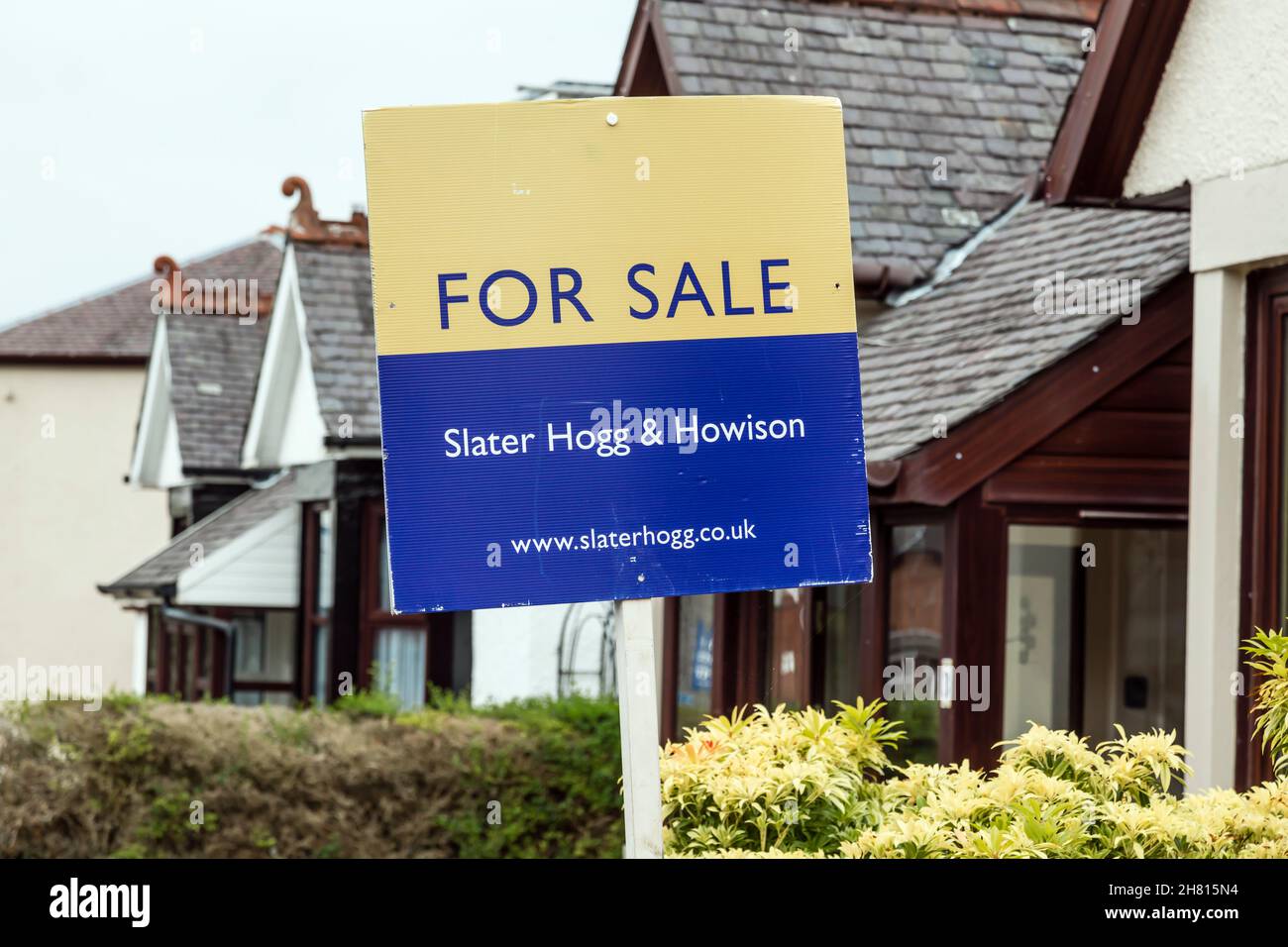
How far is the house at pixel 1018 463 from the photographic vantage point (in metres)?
6.85

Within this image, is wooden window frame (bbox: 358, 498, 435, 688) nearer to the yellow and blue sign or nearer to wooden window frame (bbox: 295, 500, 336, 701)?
wooden window frame (bbox: 295, 500, 336, 701)

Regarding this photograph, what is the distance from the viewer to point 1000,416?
295 inches

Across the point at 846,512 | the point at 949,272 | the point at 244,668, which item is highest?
the point at 949,272

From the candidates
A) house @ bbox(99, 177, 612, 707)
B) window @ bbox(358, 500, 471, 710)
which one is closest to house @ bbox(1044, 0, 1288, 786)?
house @ bbox(99, 177, 612, 707)

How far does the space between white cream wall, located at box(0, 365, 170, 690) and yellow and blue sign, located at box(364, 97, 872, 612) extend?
28296mm

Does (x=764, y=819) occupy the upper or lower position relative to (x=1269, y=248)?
lower

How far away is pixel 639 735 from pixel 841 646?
207 inches

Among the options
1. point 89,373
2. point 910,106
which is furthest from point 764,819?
point 89,373

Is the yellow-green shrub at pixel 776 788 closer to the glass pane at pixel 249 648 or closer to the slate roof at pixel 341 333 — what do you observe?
the slate roof at pixel 341 333

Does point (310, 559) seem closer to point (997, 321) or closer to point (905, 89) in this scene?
point (905, 89)

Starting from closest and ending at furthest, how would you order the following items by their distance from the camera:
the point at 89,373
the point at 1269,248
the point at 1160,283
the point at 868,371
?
the point at 1269,248 < the point at 1160,283 < the point at 868,371 < the point at 89,373

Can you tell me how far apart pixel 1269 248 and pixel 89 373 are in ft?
90.9

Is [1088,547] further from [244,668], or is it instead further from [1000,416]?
[244,668]

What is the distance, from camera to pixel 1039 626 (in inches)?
321
